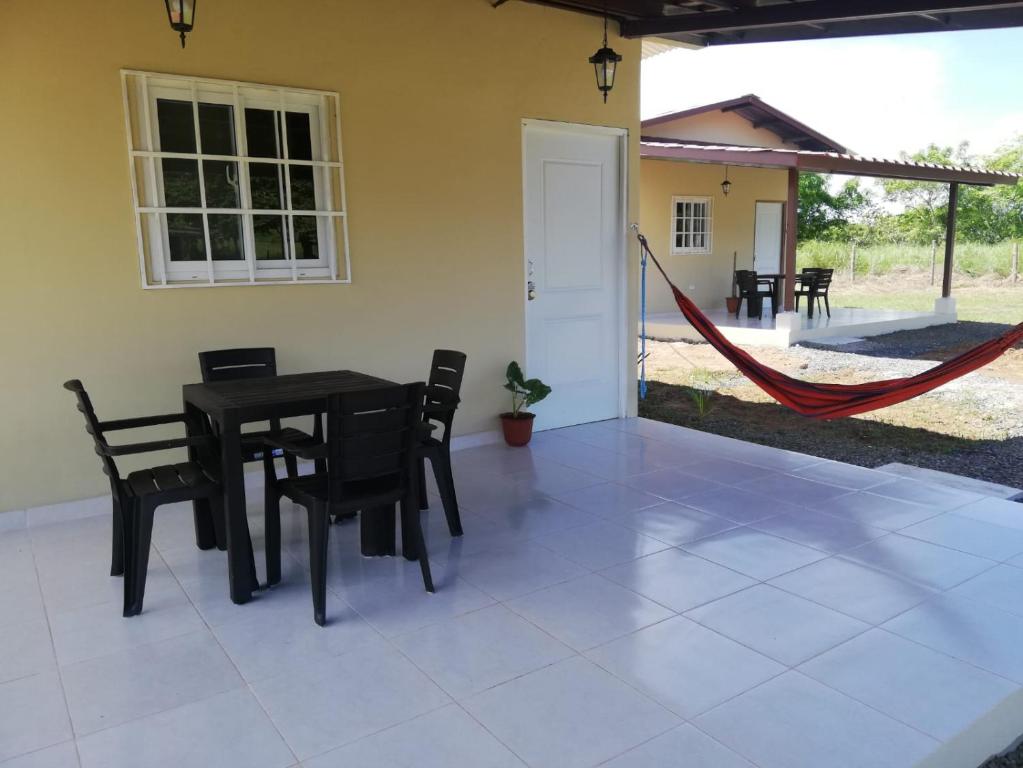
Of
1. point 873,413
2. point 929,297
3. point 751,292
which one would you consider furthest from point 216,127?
→ point 929,297

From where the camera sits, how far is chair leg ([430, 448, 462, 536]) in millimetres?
3254

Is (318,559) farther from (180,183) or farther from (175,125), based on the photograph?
(175,125)

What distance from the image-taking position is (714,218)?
1249 cm

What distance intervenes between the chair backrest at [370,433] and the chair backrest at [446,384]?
2.25ft

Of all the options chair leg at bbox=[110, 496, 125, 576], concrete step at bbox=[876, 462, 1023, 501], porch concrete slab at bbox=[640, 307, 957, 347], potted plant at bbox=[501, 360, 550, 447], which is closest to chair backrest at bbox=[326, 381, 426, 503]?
chair leg at bbox=[110, 496, 125, 576]

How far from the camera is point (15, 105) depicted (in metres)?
3.30

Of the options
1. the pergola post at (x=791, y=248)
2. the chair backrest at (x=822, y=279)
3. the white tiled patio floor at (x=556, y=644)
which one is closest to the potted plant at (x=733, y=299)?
the chair backrest at (x=822, y=279)

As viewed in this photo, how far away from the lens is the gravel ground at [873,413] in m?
4.77

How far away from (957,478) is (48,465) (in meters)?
4.76

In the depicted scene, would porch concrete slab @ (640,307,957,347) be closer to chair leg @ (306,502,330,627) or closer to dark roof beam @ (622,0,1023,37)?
dark roof beam @ (622,0,1023,37)

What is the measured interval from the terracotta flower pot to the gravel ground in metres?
1.47

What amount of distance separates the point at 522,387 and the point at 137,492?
2.67 meters

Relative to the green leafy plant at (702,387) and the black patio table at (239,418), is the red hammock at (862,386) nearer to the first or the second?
the green leafy plant at (702,387)

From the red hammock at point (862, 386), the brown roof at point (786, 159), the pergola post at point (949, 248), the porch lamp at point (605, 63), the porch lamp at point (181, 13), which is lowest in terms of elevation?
the red hammock at point (862, 386)
